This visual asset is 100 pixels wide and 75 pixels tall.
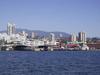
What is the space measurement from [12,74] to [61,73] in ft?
17.7

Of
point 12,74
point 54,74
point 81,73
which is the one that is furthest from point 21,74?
point 81,73

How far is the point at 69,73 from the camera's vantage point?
41.6m

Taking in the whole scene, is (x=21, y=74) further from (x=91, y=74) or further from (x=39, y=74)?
(x=91, y=74)

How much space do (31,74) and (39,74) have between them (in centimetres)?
86

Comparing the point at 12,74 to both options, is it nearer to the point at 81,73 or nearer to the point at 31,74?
the point at 31,74

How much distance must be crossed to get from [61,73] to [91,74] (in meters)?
3.43

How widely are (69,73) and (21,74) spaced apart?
17.5 ft

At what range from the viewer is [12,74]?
1593 inches

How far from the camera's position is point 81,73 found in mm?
41500

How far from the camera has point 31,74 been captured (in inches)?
1588

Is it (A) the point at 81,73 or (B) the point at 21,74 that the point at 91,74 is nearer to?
(A) the point at 81,73

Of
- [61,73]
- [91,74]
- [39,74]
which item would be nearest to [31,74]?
[39,74]

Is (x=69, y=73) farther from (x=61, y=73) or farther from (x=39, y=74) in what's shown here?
(x=39, y=74)

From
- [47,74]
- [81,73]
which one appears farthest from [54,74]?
[81,73]
